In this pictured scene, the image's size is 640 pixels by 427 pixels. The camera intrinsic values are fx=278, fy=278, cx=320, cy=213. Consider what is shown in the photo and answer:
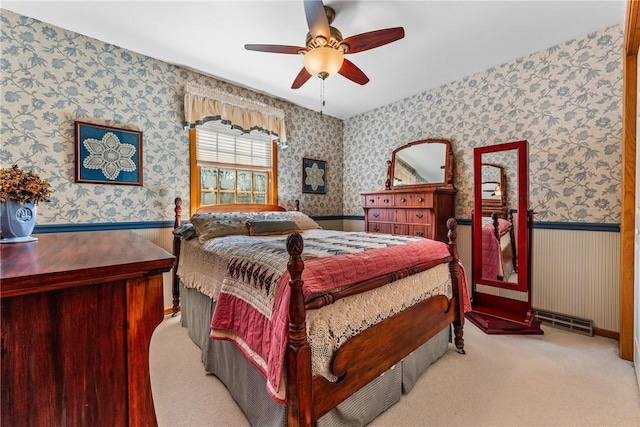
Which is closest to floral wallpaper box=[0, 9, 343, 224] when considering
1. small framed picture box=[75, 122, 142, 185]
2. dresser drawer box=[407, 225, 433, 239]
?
small framed picture box=[75, 122, 142, 185]

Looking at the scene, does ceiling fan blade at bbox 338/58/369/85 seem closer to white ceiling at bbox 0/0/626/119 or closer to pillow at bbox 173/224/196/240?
white ceiling at bbox 0/0/626/119

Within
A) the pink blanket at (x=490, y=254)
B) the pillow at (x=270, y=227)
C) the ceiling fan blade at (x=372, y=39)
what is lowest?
the pink blanket at (x=490, y=254)

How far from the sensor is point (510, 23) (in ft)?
7.92

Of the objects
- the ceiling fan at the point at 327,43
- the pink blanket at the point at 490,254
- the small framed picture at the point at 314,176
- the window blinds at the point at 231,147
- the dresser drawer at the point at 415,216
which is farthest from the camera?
the small framed picture at the point at 314,176

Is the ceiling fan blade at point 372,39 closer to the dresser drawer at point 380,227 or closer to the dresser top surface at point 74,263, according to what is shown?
the dresser top surface at point 74,263

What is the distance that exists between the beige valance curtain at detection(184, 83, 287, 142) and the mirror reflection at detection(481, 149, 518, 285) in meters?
2.61

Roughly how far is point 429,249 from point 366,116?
10.3 ft

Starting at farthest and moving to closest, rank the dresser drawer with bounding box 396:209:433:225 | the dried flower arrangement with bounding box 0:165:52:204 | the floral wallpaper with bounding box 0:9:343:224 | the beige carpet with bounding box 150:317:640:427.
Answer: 1. the dresser drawer with bounding box 396:209:433:225
2. the floral wallpaper with bounding box 0:9:343:224
3. the beige carpet with bounding box 150:317:640:427
4. the dried flower arrangement with bounding box 0:165:52:204

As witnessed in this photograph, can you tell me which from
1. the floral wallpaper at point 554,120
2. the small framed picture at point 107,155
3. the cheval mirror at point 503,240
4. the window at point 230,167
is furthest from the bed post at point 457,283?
the small framed picture at point 107,155

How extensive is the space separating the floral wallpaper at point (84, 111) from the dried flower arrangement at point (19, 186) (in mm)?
1570

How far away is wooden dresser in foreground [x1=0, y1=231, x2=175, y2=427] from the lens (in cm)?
60

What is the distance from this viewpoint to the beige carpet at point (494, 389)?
5.26ft

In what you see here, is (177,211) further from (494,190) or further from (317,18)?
(494,190)

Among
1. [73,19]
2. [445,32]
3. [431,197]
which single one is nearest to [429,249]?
[431,197]
